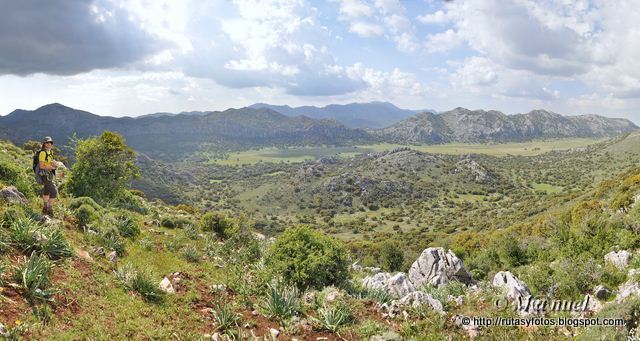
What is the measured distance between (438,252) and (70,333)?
20.6m

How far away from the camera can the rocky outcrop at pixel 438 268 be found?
22.7 m

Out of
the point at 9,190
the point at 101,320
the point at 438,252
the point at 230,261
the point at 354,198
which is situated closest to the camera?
the point at 101,320

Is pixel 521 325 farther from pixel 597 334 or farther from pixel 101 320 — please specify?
pixel 101 320

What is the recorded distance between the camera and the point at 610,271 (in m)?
18.7

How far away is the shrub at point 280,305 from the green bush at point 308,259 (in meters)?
1.80

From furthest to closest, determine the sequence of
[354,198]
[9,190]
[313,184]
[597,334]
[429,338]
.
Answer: [313,184]
[354,198]
[9,190]
[429,338]
[597,334]

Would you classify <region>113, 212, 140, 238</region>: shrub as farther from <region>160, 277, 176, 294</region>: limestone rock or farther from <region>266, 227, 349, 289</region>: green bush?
<region>266, 227, 349, 289</region>: green bush

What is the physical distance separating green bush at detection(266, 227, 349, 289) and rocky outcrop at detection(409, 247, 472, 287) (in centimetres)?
914

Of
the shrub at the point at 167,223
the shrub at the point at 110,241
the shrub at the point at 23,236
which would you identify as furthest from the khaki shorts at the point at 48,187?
the shrub at the point at 167,223

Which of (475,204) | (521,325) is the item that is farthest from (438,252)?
(475,204)

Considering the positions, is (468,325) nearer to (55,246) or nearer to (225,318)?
(225,318)

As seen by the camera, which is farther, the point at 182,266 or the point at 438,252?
the point at 438,252

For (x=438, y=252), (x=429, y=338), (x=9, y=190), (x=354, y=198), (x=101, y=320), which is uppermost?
(x=9, y=190)

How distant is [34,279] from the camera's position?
30.1ft
